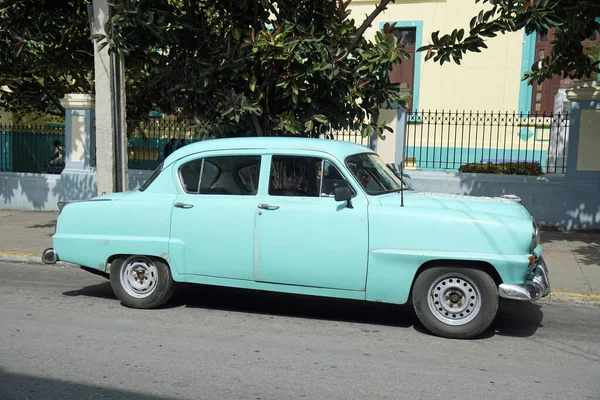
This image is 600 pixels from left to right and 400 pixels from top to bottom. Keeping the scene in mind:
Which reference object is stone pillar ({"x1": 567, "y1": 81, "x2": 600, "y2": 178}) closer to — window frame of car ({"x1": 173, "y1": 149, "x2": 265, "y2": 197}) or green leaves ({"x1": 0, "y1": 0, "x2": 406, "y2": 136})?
green leaves ({"x1": 0, "y1": 0, "x2": 406, "y2": 136})

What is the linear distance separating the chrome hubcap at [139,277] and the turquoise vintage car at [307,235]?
0.01 meters

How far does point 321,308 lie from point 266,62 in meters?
3.79

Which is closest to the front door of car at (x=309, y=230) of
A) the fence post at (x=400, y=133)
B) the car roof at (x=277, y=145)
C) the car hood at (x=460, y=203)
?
the car roof at (x=277, y=145)

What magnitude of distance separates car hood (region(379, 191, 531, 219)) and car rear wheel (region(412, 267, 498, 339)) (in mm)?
565

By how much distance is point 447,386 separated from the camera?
4824mm

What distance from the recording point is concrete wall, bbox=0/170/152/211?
14.9 m

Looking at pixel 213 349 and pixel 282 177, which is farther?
pixel 282 177

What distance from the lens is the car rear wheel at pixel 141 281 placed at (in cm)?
691

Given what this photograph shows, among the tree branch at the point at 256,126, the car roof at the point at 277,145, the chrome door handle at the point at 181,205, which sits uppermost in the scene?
the tree branch at the point at 256,126

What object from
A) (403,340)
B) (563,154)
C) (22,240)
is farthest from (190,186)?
(563,154)

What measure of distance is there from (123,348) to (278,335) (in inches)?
54.5

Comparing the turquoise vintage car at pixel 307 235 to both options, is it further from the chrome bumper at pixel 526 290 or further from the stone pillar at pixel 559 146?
the stone pillar at pixel 559 146

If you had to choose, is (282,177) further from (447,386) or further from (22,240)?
(22,240)

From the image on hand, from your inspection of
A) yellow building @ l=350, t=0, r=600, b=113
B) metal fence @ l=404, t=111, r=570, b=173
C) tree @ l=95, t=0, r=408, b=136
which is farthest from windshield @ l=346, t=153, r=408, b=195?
yellow building @ l=350, t=0, r=600, b=113
